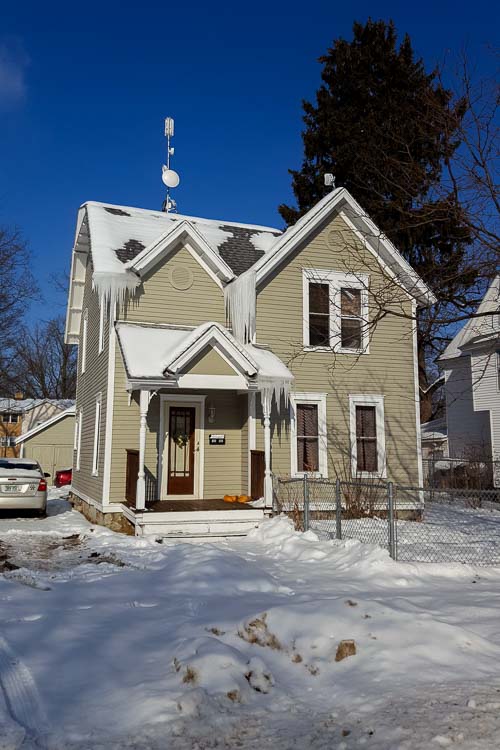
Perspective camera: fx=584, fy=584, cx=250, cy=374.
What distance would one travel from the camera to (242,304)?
1345 centimetres

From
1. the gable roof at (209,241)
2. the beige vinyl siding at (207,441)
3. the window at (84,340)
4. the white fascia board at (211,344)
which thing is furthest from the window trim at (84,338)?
the white fascia board at (211,344)

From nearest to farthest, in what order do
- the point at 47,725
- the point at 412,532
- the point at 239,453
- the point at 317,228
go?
the point at 47,725 < the point at 412,532 < the point at 239,453 < the point at 317,228

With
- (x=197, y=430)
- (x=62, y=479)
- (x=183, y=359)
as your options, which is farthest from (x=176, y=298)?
(x=62, y=479)

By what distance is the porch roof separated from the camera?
10.9 metres

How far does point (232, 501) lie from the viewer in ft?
40.4

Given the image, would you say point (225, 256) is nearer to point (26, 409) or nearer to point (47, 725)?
point (47, 725)

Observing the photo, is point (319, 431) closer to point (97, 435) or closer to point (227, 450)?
point (227, 450)

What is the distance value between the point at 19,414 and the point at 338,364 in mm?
34288

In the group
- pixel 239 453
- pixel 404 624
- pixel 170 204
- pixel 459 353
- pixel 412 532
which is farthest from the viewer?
pixel 459 353

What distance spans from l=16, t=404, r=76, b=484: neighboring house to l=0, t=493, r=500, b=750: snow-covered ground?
80.8 ft

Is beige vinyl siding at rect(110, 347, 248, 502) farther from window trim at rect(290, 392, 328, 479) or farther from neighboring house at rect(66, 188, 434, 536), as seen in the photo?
window trim at rect(290, 392, 328, 479)

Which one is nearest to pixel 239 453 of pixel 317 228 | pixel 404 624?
pixel 317 228

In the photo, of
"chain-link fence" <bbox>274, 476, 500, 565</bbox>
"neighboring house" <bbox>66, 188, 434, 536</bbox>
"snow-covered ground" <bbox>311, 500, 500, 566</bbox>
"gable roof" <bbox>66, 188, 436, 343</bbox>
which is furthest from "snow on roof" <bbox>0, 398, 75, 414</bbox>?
"snow-covered ground" <bbox>311, 500, 500, 566</bbox>

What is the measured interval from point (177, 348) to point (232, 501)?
→ 345cm
